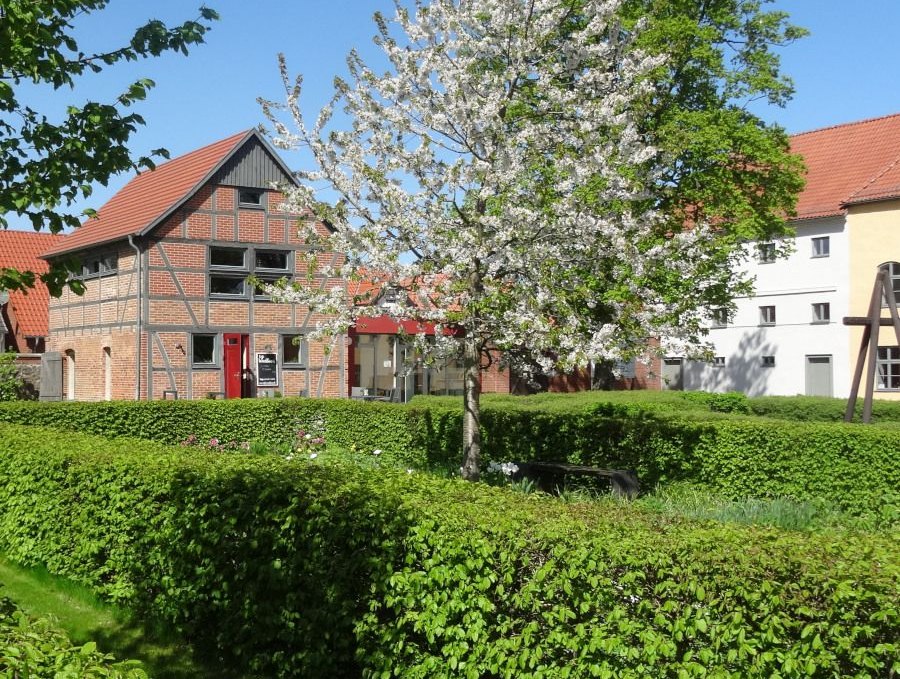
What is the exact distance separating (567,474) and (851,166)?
2670 centimetres

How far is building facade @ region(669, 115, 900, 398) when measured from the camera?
104 ft

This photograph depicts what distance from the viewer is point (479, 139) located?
11625 mm

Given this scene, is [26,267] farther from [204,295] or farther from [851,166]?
[851,166]

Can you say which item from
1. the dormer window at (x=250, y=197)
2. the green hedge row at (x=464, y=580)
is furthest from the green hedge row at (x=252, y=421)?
the dormer window at (x=250, y=197)

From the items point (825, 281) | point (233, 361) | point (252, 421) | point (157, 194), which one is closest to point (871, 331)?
point (252, 421)

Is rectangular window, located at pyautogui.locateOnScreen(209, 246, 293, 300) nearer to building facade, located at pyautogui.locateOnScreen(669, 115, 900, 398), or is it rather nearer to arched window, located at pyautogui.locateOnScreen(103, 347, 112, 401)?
arched window, located at pyautogui.locateOnScreen(103, 347, 112, 401)

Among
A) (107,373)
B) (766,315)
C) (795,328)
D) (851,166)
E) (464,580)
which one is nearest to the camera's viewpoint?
(464,580)

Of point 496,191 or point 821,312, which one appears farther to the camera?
point 821,312

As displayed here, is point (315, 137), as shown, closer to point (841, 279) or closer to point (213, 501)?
point (213, 501)

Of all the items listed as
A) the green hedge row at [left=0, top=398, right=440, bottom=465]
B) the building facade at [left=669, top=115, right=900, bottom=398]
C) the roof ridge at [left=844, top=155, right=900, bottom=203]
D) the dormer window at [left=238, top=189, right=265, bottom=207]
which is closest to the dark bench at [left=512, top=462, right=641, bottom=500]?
the green hedge row at [left=0, top=398, right=440, bottom=465]

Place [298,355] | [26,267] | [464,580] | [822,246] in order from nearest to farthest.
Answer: [464,580]
[298,355]
[822,246]
[26,267]

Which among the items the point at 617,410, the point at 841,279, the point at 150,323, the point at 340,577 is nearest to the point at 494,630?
the point at 340,577

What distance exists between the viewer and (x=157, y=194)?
29.5m

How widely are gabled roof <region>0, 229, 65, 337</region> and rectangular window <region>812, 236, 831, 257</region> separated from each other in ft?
93.9
